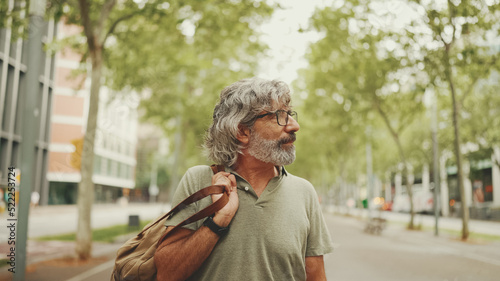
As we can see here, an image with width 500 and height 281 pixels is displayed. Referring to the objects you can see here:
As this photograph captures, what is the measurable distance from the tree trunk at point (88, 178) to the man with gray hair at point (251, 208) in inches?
398

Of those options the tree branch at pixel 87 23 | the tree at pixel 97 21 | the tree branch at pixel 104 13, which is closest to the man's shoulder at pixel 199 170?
the tree at pixel 97 21

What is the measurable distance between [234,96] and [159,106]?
1907cm

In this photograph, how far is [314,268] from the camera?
226 cm

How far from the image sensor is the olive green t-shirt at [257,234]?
204 cm

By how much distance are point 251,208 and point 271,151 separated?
27 cm

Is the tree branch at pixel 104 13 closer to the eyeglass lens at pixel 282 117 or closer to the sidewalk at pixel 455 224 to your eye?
the eyeglass lens at pixel 282 117

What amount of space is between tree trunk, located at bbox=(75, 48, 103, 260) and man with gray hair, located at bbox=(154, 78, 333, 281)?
33.2 feet

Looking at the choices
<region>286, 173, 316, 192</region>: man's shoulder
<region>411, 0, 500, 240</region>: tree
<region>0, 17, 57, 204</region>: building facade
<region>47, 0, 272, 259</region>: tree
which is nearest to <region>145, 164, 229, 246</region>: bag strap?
<region>286, 173, 316, 192</region>: man's shoulder

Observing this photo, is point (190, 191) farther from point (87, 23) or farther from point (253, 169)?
point (87, 23)

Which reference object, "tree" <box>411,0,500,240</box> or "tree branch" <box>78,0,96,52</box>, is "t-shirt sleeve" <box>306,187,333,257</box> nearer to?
"tree branch" <box>78,0,96,52</box>

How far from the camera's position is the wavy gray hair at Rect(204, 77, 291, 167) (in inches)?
86.2

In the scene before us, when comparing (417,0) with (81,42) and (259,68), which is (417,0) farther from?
(81,42)

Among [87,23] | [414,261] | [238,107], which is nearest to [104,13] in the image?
[87,23]

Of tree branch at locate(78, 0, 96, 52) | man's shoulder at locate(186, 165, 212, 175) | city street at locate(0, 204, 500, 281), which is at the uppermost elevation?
tree branch at locate(78, 0, 96, 52)
